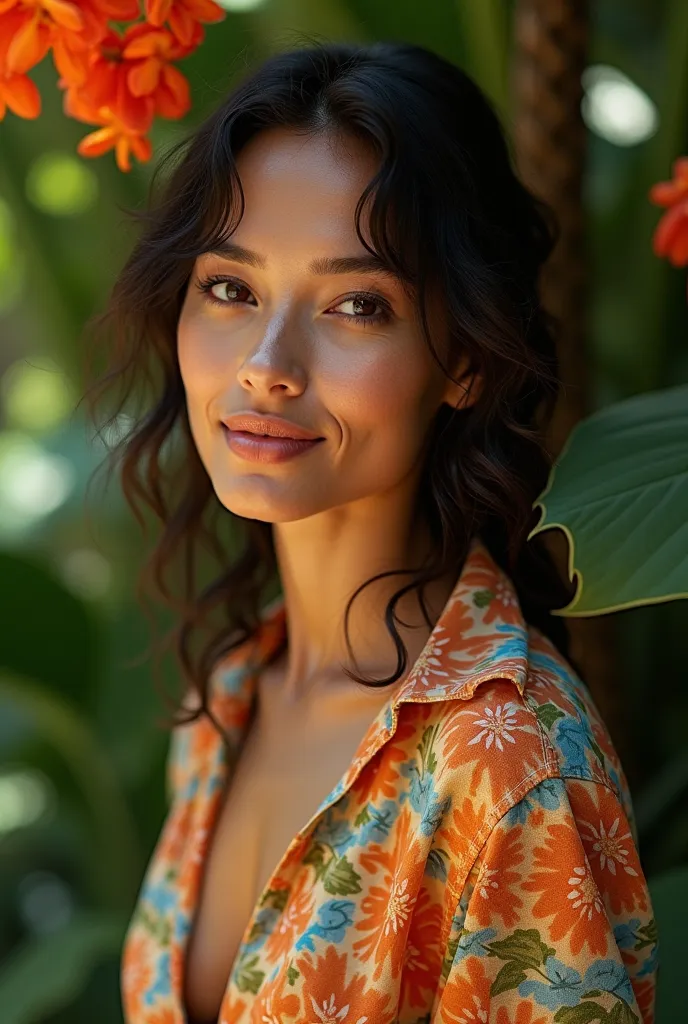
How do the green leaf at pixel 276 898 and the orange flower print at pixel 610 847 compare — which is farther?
the green leaf at pixel 276 898

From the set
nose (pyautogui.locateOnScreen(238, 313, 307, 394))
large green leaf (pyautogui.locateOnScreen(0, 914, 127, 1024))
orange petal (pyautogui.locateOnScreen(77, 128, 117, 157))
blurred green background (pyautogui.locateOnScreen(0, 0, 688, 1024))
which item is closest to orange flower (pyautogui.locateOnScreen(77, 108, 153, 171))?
orange petal (pyautogui.locateOnScreen(77, 128, 117, 157))

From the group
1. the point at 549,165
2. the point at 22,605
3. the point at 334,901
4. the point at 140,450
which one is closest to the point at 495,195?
the point at 549,165

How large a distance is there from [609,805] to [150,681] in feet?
3.12

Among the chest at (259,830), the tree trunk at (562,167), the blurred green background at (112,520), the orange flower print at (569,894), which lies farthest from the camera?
the blurred green background at (112,520)

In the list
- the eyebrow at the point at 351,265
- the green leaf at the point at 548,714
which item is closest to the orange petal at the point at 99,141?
the eyebrow at the point at 351,265

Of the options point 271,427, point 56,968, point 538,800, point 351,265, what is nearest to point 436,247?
point 351,265

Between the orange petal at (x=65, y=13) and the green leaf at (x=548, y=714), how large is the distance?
0.54m

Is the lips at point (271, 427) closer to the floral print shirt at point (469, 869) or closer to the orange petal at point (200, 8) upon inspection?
the floral print shirt at point (469, 869)

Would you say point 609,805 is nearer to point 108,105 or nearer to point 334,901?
point 334,901

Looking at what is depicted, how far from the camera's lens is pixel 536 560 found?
1016mm

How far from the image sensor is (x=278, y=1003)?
816 millimetres

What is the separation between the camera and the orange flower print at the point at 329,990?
2.65 feet

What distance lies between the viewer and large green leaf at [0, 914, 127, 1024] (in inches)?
47.5

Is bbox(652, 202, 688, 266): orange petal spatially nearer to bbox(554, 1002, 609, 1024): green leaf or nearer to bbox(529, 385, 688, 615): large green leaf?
bbox(529, 385, 688, 615): large green leaf
